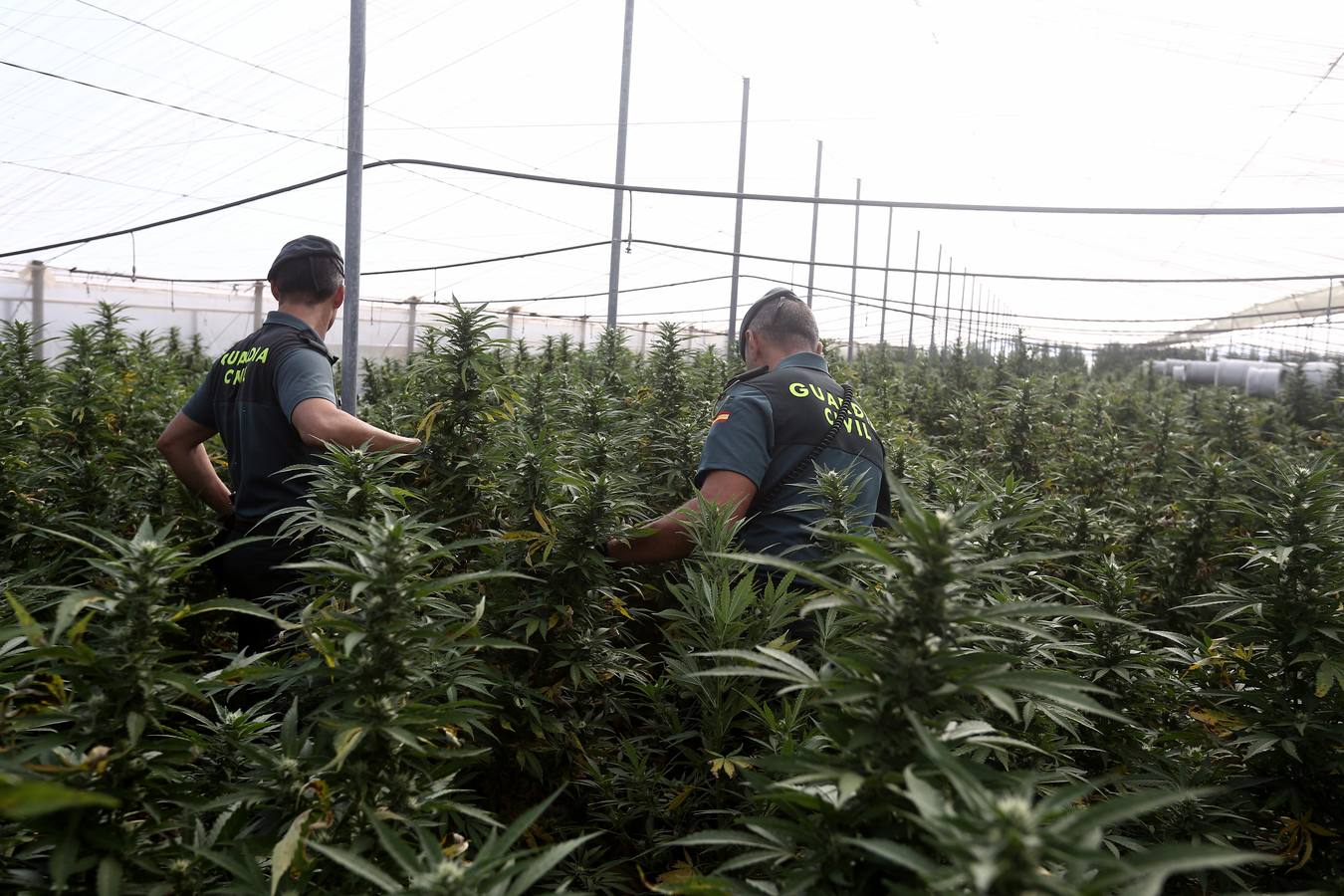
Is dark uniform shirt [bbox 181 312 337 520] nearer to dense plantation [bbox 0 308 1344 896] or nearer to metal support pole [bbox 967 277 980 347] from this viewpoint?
dense plantation [bbox 0 308 1344 896]

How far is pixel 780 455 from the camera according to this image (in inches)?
97.7

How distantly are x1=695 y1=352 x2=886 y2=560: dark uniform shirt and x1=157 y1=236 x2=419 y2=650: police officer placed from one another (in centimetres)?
93

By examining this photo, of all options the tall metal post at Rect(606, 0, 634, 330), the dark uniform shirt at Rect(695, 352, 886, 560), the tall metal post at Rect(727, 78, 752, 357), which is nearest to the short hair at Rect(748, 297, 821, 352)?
the dark uniform shirt at Rect(695, 352, 886, 560)

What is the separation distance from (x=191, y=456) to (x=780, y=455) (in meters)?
2.01

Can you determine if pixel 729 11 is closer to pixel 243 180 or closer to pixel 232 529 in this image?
pixel 243 180

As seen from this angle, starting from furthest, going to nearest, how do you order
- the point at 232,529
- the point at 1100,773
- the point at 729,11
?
1. the point at 729,11
2. the point at 232,529
3. the point at 1100,773

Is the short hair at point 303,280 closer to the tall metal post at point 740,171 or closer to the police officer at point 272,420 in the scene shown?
the police officer at point 272,420

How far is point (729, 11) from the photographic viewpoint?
7699 mm

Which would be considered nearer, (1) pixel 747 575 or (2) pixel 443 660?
(2) pixel 443 660

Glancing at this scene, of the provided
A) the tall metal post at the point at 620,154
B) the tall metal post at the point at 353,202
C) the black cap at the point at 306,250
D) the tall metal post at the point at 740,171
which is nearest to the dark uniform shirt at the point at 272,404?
the black cap at the point at 306,250

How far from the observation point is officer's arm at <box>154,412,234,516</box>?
265cm

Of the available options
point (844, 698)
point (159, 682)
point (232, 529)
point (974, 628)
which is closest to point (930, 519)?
point (844, 698)

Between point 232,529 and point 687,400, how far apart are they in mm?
2104

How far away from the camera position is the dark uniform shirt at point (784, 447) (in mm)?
2371
